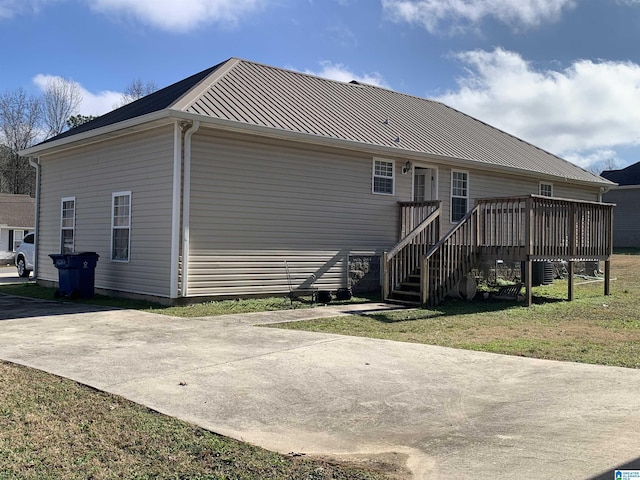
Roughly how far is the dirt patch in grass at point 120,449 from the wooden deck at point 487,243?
8117mm

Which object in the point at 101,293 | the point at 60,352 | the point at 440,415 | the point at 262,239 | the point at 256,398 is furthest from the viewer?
the point at 101,293

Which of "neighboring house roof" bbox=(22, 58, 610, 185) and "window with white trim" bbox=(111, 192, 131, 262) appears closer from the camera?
"neighboring house roof" bbox=(22, 58, 610, 185)

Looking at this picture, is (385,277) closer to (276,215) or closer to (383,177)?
(276,215)

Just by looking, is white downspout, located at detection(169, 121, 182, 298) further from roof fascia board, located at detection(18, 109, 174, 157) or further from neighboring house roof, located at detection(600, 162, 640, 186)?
neighboring house roof, located at detection(600, 162, 640, 186)

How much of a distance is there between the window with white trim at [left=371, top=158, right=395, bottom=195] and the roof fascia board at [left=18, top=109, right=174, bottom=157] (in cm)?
553

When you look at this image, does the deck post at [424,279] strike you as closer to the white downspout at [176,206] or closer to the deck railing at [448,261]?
the deck railing at [448,261]

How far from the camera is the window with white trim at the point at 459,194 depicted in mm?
15984

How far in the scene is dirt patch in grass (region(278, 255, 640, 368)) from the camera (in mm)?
7582

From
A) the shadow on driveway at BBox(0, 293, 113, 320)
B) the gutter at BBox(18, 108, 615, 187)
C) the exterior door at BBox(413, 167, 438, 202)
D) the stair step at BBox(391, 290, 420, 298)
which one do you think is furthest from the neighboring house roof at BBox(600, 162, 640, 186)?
the shadow on driveway at BBox(0, 293, 113, 320)

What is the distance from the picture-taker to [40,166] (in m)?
16.3

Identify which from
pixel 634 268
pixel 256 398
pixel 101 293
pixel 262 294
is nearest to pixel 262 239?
pixel 262 294

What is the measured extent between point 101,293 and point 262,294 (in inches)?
153

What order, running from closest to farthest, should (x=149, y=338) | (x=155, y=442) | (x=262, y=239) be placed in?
1. (x=155, y=442)
2. (x=149, y=338)
3. (x=262, y=239)

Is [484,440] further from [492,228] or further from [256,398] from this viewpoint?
[492,228]
